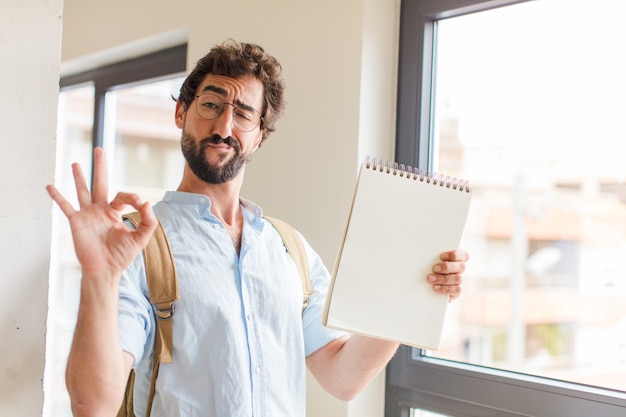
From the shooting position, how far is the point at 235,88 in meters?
1.40

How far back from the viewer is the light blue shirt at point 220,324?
3.96 feet

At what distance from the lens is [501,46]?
5.83 ft

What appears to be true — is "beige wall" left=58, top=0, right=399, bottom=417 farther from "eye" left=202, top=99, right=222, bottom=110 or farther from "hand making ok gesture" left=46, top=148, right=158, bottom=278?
"hand making ok gesture" left=46, top=148, right=158, bottom=278

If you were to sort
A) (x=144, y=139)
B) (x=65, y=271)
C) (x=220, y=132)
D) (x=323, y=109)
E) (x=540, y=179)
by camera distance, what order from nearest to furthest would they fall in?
(x=220, y=132) < (x=540, y=179) < (x=323, y=109) < (x=144, y=139) < (x=65, y=271)

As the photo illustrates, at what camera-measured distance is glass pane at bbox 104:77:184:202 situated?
2918 millimetres

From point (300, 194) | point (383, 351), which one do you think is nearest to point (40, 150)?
point (383, 351)

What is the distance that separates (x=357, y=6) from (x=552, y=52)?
1.62 feet

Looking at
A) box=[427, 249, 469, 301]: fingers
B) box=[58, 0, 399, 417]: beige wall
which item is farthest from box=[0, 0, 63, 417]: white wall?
box=[58, 0, 399, 417]: beige wall

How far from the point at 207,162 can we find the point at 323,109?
Answer: 2.04ft

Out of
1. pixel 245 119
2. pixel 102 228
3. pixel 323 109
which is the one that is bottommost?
pixel 102 228

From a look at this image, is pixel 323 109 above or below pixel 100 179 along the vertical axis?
above

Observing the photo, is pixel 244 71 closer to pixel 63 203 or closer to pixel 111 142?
pixel 63 203

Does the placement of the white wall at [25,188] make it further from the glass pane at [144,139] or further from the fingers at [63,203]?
the glass pane at [144,139]

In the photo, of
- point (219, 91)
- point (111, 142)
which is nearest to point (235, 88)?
point (219, 91)
